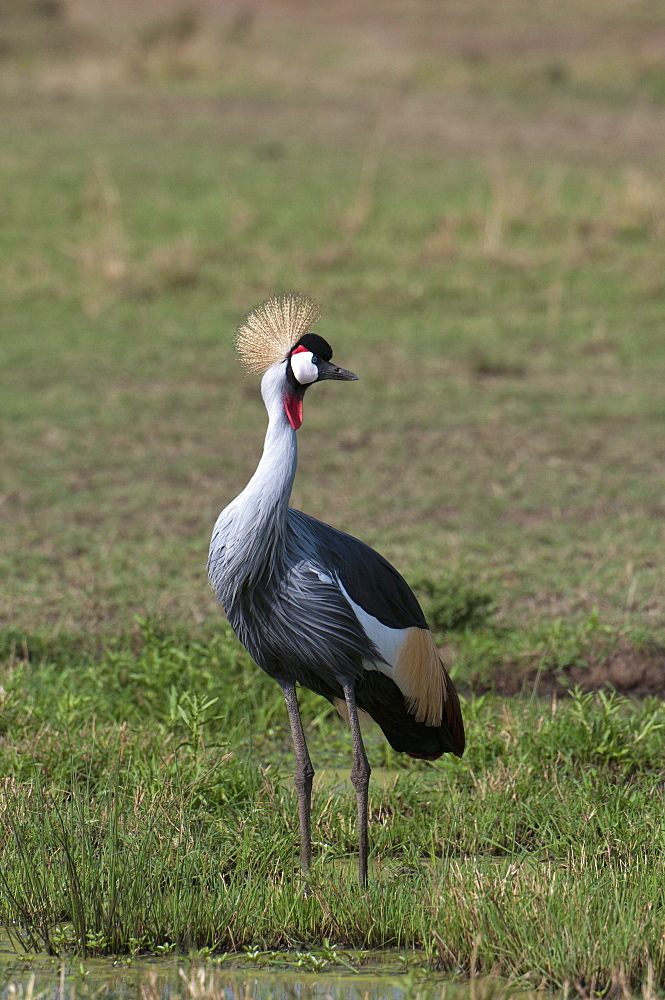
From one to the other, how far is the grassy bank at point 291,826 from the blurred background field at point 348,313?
2.22ft

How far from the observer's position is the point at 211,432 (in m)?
7.73

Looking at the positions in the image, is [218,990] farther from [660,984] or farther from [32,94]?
[32,94]

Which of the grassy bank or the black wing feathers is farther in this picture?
the black wing feathers

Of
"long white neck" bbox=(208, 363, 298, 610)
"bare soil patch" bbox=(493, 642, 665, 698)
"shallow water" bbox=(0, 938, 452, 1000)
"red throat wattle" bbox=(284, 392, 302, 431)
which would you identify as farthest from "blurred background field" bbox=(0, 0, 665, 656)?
"shallow water" bbox=(0, 938, 452, 1000)

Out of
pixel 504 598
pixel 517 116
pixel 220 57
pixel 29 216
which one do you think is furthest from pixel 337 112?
pixel 504 598

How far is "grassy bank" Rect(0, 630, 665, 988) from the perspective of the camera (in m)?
3.07

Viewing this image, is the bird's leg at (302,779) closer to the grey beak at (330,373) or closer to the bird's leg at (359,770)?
the bird's leg at (359,770)

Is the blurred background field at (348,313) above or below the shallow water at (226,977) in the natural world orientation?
above

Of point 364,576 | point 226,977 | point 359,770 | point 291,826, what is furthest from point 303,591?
point 226,977

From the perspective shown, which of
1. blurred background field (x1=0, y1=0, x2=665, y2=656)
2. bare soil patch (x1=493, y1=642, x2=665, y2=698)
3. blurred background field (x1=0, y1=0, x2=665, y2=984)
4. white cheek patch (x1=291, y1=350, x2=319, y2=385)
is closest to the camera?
blurred background field (x1=0, y1=0, x2=665, y2=984)

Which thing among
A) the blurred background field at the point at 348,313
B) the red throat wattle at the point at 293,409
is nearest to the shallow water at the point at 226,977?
the red throat wattle at the point at 293,409

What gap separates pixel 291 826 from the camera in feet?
12.3

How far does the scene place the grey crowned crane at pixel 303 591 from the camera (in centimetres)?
328

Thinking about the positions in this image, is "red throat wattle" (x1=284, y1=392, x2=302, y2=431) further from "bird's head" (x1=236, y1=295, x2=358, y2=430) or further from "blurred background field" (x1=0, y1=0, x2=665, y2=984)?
"blurred background field" (x1=0, y1=0, x2=665, y2=984)
